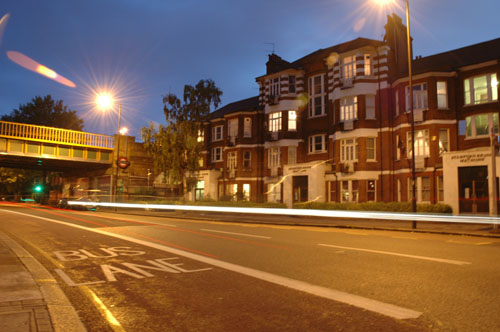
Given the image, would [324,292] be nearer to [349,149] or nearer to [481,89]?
[349,149]

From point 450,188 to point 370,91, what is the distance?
10624 millimetres

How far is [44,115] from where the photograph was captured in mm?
73062

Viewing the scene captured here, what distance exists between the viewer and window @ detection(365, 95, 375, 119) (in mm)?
31844

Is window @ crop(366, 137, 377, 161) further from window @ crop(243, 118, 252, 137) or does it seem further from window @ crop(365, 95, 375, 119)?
window @ crop(243, 118, 252, 137)

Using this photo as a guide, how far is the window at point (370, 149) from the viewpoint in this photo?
102ft

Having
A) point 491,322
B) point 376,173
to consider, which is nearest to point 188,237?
point 491,322

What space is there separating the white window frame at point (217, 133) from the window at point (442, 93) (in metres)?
24.9

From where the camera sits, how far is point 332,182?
109 feet

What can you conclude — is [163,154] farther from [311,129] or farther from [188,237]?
[188,237]

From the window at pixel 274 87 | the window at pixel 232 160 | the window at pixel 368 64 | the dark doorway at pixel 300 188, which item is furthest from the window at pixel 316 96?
the window at pixel 232 160

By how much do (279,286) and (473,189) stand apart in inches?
956

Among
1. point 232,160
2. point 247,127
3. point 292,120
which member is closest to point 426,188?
point 292,120

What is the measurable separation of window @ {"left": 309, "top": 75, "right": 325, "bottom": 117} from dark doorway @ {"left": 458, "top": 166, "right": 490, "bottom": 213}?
46.3ft

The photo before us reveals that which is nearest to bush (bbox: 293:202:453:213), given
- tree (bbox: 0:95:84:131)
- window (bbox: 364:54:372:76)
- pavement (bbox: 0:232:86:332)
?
window (bbox: 364:54:372:76)
